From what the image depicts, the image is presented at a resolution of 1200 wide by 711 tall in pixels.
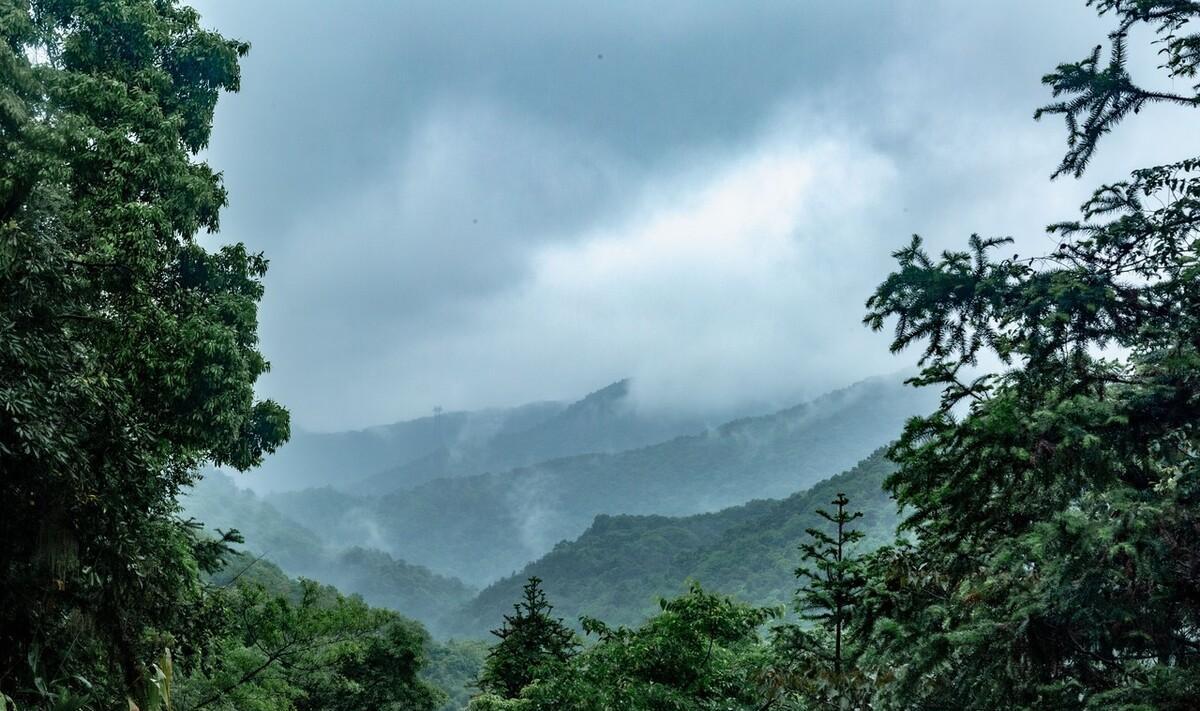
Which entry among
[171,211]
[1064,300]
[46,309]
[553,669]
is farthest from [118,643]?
[1064,300]

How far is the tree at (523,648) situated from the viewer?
24656 millimetres

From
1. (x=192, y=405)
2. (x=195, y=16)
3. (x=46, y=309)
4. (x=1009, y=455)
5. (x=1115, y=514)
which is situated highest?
(x=195, y=16)

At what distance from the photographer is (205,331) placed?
40.9 ft

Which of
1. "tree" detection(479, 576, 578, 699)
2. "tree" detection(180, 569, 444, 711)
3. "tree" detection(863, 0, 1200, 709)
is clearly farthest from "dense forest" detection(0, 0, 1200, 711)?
"tree" detection(479, 576, 578, 699)

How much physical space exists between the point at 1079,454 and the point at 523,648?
73.7 feet

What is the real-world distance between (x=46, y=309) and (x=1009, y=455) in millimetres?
9966

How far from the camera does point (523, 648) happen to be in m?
25.9

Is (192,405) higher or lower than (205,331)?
lower

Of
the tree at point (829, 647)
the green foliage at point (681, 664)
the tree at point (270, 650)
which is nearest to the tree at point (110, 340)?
the tree at point (270, 650)

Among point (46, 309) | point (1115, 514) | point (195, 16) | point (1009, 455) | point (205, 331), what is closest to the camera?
point (1115, 514)

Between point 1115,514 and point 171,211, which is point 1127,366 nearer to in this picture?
point 1115,514

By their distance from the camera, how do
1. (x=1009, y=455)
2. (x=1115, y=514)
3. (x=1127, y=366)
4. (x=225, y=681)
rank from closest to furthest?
1. (x=1115, y=514)
2. (x=1009, y=455)
3. (x=1127, y=366)
4. (x=225, y=681)

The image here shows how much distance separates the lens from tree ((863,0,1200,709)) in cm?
620

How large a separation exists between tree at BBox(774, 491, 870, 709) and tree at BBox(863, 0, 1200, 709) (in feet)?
5.27
